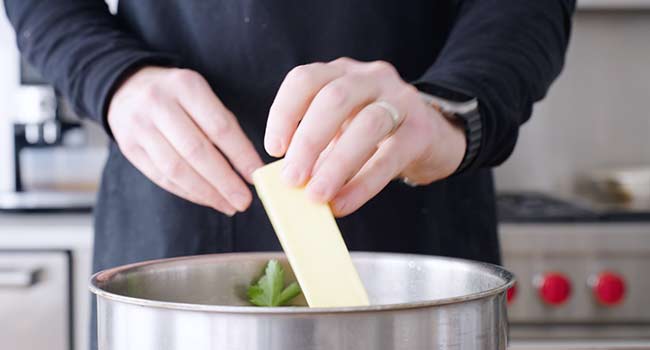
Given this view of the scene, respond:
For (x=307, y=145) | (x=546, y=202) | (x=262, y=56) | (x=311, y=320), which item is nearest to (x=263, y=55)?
(x=262, y=56)

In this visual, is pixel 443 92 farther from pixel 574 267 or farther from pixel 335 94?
pixel 574 267

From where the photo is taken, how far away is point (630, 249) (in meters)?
1.47

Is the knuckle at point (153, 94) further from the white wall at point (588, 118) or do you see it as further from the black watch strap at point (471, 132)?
the white wall at point (588, 118)

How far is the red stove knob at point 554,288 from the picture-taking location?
4.71 feet

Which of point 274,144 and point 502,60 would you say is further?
point 502,60

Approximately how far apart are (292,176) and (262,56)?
15.9 inches

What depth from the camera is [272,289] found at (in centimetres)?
48

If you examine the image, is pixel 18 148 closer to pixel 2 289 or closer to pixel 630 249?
pixel 2 289

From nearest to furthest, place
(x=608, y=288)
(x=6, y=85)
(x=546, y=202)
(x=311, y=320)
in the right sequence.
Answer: (x=311, y=320)
(x=608, y=288)
(x=546, y=202)
(x=6, y=85)

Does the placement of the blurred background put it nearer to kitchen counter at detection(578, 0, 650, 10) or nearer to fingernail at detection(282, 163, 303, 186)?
kitchen counter at detection(578, 0, 650, 10)

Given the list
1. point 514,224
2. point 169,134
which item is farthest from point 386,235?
point 514,224

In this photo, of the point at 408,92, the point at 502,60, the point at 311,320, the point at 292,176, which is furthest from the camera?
the point at 502,60

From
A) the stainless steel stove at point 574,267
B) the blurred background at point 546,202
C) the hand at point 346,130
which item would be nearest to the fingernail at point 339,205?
the hand at point 346,130

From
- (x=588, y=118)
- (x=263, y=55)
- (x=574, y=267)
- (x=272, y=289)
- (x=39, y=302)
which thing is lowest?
(x=39, y=302)
